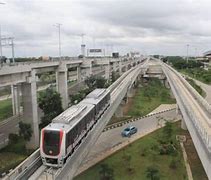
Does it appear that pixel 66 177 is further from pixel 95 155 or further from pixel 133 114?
pixel 133 114

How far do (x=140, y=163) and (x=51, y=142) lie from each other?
1569 centimetres

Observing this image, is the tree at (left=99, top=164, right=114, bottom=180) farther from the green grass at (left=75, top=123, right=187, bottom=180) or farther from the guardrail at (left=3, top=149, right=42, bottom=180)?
the guardrail at (left=3, top=149, right=42, bottom=180)

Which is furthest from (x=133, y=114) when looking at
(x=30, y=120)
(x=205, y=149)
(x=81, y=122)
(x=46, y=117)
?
(x=205, y=149)

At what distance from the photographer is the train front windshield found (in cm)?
2245

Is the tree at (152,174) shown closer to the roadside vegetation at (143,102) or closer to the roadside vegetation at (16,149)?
the roadside vegetation at (16,149)

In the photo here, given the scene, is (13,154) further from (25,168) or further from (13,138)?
(25,168)

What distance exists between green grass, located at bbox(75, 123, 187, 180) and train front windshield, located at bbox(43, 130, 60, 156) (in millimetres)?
9636

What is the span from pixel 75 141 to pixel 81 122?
2633 millimetres

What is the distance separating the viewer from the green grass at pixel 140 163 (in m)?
31.8

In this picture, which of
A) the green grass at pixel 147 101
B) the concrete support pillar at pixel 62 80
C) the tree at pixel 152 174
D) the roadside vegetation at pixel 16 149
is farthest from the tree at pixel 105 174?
the concrete support pillar at pixel 62 80

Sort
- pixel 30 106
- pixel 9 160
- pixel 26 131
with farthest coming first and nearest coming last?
pixel 30 106 < pixel 26 131 < pixel 9 160

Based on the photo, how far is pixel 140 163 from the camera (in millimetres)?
35406

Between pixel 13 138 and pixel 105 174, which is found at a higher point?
pixel 105 174

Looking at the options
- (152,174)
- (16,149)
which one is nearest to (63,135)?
(152,174)
